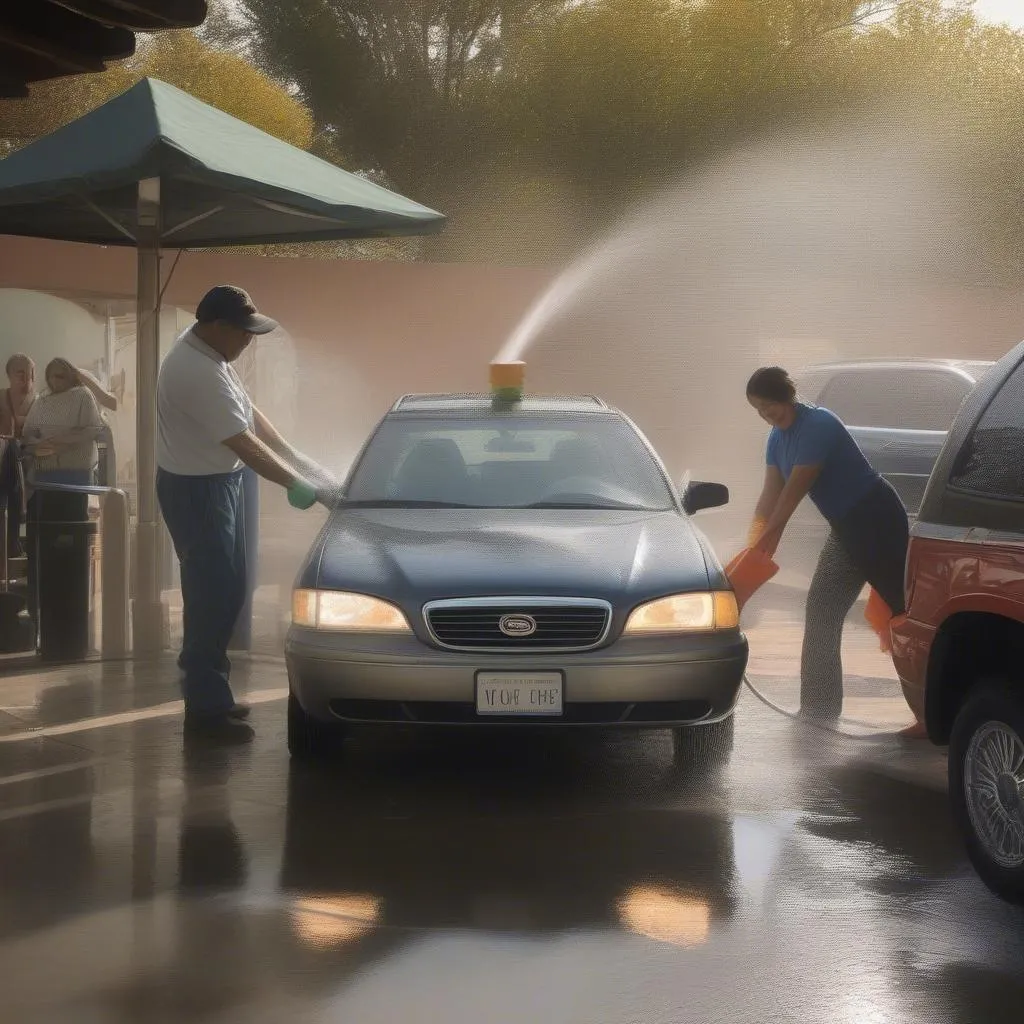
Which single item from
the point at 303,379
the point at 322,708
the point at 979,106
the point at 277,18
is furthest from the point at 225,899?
the point at 277,18

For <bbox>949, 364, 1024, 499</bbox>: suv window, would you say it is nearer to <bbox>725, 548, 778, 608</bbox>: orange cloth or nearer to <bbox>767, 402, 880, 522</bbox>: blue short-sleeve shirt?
<bbox>767, 402, 880, 522</bbox>: blue short-sleeve shirt

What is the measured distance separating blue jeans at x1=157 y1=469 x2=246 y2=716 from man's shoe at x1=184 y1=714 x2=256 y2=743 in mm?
33

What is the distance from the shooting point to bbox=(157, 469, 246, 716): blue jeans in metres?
7.66

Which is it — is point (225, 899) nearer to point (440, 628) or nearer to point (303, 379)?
point (440, 628)

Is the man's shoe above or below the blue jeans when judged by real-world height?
below

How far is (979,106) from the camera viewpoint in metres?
32.2

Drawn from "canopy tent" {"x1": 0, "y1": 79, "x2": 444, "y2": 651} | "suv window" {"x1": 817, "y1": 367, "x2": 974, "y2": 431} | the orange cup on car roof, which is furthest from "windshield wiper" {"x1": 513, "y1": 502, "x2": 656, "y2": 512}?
"suv window" {"x1": 817, "y1": 367, "x2": 974, "y2": 431}

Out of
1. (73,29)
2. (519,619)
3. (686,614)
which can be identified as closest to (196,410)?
(519,619)

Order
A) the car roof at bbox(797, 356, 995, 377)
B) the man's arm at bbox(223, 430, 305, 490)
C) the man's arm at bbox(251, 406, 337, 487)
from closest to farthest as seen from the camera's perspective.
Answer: the man's arm at bbox(223, 430, 305, 490) → the man's arm at bbox(251, 406, 337, 487) → the car roof at bbox(797, 356, 995, 377)

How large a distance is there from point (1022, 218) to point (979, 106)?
3.59 m

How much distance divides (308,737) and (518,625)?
3.63 feet

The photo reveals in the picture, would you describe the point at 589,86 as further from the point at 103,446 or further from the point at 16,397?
the point at 16,397

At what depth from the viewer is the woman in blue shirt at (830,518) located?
7.91 meters

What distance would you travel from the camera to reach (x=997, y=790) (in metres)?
5.21
